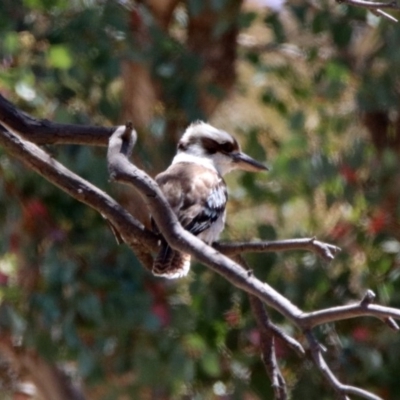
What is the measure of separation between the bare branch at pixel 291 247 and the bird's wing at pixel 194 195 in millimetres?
808

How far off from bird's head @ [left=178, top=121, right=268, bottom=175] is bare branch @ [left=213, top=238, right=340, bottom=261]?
4.19 feet

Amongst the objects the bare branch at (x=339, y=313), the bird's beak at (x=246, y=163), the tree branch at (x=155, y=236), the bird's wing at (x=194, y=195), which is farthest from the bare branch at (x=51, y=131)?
the bird's beak at (x=246, y=163)

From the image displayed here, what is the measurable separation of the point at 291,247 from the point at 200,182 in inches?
50.7

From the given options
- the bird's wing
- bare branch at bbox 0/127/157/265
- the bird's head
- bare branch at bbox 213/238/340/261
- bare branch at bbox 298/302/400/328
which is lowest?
the bird's head

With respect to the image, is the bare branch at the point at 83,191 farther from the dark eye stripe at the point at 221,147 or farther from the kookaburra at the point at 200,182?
the dark eye stripe at the point at 221,147

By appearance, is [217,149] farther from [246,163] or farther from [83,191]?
[83,191]

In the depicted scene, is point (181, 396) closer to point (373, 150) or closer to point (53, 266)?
Result: point (53, 266)

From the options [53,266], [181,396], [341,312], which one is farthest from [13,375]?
[341,312]

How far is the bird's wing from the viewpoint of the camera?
2.97 m

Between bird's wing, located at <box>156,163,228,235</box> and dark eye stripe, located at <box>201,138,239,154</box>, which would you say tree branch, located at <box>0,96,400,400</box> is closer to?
bird's wing, located at <box>156,163,228,235</box>

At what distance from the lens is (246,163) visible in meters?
3.40

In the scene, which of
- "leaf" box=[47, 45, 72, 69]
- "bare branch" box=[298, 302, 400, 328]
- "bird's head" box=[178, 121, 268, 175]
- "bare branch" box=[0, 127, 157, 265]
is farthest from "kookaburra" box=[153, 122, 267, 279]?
"bare branch" box=[298, 302, 400, 328]

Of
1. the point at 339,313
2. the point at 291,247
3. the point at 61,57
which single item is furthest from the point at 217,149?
the point at 339,313

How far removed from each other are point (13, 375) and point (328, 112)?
6.01ft
